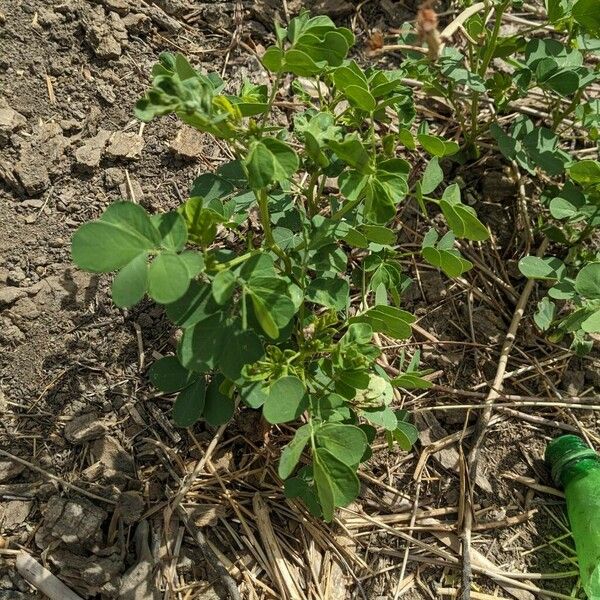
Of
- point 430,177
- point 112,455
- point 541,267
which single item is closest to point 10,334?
point 112,455

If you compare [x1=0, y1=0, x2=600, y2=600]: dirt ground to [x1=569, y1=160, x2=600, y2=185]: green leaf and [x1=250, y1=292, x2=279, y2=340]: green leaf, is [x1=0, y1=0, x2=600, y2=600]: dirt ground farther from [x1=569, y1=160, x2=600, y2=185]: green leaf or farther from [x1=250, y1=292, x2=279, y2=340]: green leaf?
[x1=250, y1=292, x2=279, y2=340]: green leaf

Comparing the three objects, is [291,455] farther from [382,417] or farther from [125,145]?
[125,145]

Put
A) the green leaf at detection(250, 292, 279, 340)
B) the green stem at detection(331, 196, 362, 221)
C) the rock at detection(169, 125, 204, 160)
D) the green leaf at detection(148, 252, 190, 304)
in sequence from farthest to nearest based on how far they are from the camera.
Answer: the rock at detection(169, 125, 204, 160), the green stem at detection(331, 196, 362, 221), the green leaf at detection(250, 292, 279, 340), the green leaf at detection(148, 252, 190, 304)

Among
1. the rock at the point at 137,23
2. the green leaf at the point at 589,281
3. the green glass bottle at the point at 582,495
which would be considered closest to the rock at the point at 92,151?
the rock at the point at 137,23

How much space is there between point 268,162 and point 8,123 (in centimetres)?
108

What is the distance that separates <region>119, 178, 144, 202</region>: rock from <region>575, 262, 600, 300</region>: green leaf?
1267 millimetres

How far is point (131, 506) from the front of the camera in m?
1.75

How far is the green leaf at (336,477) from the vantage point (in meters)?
1.35

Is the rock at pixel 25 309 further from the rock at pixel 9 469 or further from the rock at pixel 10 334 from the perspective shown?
the rock at pixel 9 469

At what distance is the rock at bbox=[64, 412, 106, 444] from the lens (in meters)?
1.78

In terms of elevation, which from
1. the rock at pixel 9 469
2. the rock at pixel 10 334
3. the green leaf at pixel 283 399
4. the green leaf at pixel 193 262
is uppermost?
the green leaf at pixel 193 262

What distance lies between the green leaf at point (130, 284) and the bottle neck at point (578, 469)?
1355mm

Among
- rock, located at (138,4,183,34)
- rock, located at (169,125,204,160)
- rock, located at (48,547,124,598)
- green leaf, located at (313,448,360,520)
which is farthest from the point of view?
rock, located at (138,4,183,34)

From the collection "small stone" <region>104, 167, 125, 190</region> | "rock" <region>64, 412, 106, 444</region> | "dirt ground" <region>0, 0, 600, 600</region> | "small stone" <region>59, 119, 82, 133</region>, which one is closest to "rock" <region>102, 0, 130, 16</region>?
"dirt ground" <region>0, 0, 600, 600</region>
